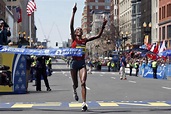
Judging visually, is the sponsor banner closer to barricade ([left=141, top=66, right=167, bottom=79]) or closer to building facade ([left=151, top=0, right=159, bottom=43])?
barricade ([left=141, top=66, right=167, bottom=79])

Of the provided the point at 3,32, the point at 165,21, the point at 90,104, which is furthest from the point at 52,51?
the point at 165,21

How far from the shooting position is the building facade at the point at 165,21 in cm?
7689

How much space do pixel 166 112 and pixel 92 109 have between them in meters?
2.00

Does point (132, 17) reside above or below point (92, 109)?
above

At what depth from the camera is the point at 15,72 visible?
1909 cm

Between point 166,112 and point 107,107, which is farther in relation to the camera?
point 107,107

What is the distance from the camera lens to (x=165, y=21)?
258 ft

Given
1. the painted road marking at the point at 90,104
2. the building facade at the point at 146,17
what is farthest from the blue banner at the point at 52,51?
the building facade at the point at 146,17

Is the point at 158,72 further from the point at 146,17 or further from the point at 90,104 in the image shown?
the point at 146,17

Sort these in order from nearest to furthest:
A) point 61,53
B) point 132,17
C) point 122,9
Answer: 1. point 61,53
2. point 132,17
3. point 122,9

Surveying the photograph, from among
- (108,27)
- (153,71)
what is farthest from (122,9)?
(153,71)

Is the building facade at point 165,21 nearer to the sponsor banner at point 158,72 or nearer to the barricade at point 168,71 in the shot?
the sponsor banner at point 158,72

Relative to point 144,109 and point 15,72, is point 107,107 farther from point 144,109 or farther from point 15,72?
Result: point 15,72

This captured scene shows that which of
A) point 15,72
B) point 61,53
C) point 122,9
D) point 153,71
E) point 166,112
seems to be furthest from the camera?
point 122,9
